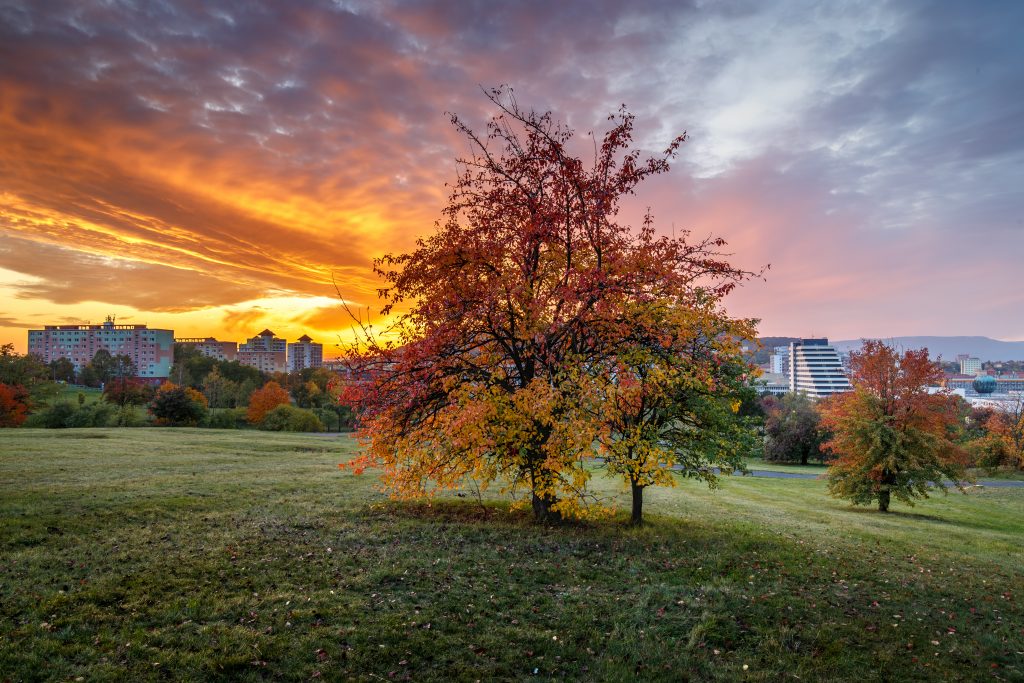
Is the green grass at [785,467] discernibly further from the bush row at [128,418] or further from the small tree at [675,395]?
the bush row at [128,418]

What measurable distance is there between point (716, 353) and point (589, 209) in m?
4.89

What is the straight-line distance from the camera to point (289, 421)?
203 ft

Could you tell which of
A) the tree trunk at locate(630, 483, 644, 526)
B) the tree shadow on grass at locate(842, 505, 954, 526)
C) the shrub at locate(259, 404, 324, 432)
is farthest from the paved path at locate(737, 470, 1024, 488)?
the shrub at locate(259, 404, 324, 432)

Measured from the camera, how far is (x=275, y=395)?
72.3 meters

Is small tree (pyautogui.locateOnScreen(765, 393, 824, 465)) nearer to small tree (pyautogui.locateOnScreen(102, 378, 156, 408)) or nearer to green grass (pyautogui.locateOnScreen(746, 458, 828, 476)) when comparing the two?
green grass (pyautogui.locateOnScreen(746, 458, 828, 476))

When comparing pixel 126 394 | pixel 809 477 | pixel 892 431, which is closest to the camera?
pixel 892 431

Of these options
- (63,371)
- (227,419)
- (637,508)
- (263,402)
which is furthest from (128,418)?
(63,371)

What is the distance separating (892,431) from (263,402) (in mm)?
67428

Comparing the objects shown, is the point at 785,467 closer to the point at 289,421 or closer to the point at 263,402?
the point at 289,421

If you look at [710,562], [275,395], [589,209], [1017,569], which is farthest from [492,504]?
[275,395]

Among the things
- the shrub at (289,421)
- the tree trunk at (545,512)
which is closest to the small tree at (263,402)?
the shrub at (289,421)

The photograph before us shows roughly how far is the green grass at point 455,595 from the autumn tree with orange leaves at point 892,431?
878cm

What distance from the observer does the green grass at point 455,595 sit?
7.52 m

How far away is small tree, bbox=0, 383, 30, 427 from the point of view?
5241 cm
